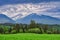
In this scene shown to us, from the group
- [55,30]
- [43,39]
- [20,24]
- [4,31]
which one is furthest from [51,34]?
[4,31]

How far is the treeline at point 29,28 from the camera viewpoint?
17.6 ft

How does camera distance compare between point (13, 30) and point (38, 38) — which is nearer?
point (38, 38)

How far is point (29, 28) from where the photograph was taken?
17.7 feet

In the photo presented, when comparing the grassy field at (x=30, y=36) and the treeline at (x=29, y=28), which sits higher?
the treeline at (x=29, y=28)

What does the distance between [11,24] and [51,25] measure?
4.56ft

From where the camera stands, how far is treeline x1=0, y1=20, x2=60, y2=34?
538 cm

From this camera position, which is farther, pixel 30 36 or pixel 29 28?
pixel 29 28

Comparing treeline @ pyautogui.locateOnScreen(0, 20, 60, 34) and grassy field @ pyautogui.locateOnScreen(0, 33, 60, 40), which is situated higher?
treeline @ pyautogui.locateOnScreen(0, 20, 60, 34)

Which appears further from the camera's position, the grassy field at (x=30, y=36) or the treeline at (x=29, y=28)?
the treeline at (x=29, y=28)

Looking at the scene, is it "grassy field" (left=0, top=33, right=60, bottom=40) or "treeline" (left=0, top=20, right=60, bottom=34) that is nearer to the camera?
"grassy field" (left=0, top=33, right=60, bottom=40)

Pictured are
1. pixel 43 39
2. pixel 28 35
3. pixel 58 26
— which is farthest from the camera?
pixel 58 26

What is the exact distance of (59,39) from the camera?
479cm

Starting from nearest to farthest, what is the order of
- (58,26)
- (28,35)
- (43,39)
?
(43,39) → (28,35) → (58,26)

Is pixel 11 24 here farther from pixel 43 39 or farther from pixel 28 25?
pixel 43 39
